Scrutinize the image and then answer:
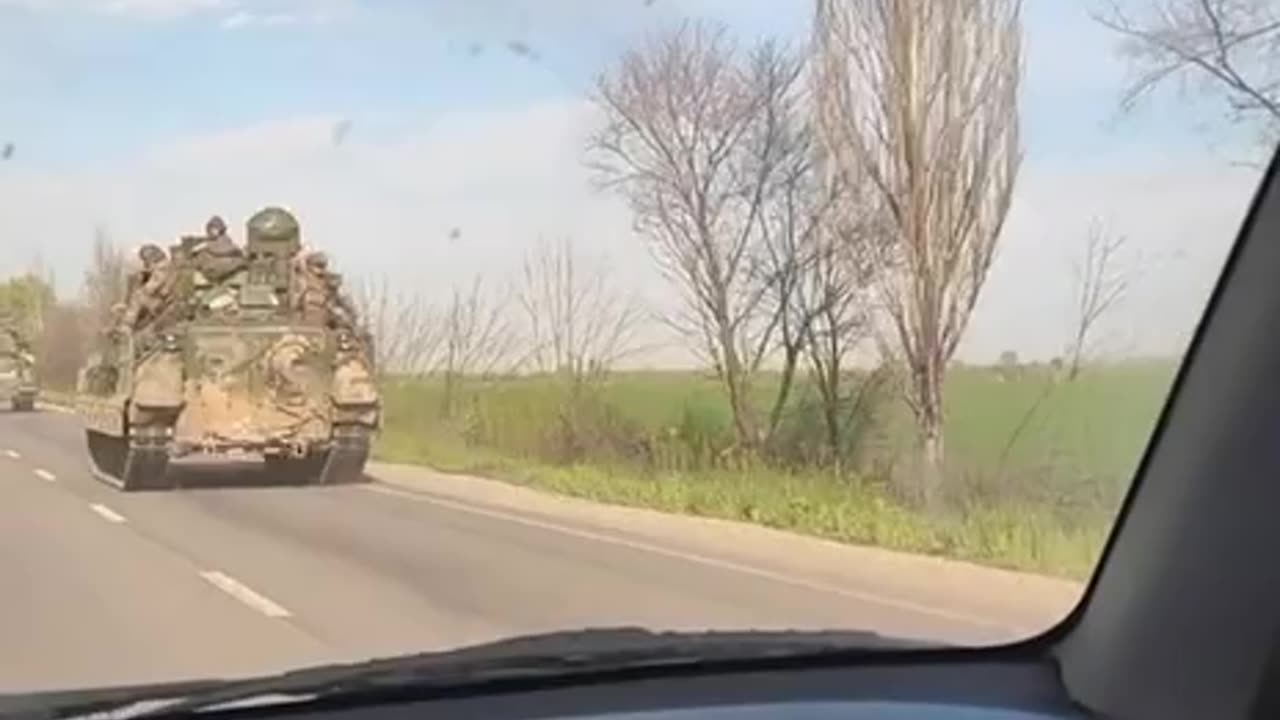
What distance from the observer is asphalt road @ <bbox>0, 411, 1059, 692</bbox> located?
518cm

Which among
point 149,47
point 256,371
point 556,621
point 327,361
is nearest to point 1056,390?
point 556,621

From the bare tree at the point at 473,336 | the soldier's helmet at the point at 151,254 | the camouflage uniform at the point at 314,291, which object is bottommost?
the bare tree at the point at 473,336

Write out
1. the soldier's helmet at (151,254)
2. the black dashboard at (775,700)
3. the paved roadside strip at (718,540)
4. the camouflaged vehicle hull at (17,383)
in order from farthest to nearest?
the paved roadside strip at (718,540)
the camouflaged vehicle hull at (17,383)
the soldier's helmet at (151,254)
the black dashboard at (775,700)

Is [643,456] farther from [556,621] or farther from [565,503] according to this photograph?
[556,621]

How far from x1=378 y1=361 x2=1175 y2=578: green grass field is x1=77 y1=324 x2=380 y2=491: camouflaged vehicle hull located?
326 mm

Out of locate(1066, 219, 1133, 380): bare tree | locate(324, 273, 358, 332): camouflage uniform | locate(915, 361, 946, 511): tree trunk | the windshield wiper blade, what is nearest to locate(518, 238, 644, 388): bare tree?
locate(324, 273, 358, 332): camouflage uniform

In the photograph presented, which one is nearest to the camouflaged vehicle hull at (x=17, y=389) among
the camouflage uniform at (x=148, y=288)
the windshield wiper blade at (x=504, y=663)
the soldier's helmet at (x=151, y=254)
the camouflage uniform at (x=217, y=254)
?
the camouflage uniform at (x=148, y=288)

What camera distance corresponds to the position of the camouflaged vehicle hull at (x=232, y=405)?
24.0 feet

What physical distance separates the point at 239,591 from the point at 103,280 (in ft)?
3.64

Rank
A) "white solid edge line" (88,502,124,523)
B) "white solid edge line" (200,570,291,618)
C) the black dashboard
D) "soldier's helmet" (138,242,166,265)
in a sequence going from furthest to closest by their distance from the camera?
1. "white solid edge line" (88,502,124,523)
2. "white solid edge line" (200,570,291,618)
3. "soldier's helmet" (138,242,166,265)
4. the black dashboard

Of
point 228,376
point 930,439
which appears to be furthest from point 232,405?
point 930,439

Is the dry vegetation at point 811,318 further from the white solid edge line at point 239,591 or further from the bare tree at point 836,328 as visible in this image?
the white solid edge line at point 239,591

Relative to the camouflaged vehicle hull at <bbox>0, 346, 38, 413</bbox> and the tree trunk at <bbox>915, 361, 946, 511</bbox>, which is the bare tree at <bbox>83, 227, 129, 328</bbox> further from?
the tree trunk at <bbox>915, 361, 946, 511</bbox>

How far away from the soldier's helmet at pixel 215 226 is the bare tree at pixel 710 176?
0.99 m
